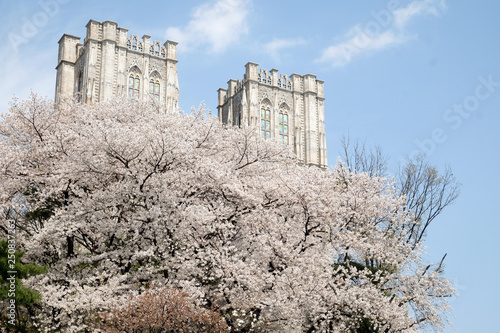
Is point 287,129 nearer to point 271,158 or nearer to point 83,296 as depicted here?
point 271,158

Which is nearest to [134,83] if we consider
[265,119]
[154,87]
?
[154,87]

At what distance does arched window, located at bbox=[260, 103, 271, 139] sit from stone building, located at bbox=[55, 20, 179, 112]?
32.1 feet

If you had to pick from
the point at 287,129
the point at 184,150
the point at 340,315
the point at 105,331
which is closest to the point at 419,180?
the point at 340,315

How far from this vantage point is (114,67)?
168 ft

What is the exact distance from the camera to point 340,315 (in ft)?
59.0

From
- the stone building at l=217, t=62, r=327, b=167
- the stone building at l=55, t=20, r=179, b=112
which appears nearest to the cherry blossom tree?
the stone building at l=55, t=20, r=179, b=112

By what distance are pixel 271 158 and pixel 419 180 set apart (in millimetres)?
11847

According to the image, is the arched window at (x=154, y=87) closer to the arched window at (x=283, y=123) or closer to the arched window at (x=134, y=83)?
the arched window at (x=134, y=83)

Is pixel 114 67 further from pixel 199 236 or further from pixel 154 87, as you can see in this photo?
pixel 199 236

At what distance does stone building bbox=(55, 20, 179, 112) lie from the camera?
164 feet

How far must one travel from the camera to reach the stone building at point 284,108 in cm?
5788

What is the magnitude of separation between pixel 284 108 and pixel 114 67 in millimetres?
18589

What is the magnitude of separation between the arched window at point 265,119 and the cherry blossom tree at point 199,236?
37160mm

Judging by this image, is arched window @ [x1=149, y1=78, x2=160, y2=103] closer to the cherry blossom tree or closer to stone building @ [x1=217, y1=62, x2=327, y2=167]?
stone building @ [x1=217, y1=62, x2=327, y2=167]
